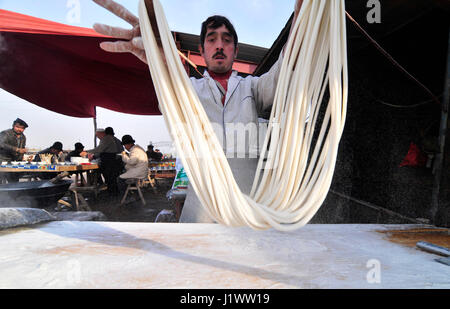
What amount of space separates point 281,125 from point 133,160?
2955 mm

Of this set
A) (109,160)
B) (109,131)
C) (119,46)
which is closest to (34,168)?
(109,160)

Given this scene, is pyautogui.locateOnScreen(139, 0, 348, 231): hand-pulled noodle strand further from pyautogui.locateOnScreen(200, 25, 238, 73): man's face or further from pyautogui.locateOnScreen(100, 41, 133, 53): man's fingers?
pyautogui.locateOnScreen(200, 25, 238, 73): man's face

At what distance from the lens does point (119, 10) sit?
0.49 metres

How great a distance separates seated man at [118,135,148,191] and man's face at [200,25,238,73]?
2501 mm

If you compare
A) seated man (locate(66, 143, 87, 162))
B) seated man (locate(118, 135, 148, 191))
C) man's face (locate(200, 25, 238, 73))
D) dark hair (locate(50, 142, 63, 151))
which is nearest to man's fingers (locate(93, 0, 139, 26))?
man's face (locate(200, 25, 238, 73))

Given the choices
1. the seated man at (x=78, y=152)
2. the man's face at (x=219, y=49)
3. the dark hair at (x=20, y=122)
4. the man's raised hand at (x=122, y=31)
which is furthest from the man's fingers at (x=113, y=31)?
the seated man at (x=78, y=152)

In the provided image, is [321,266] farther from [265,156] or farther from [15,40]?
[15,40]

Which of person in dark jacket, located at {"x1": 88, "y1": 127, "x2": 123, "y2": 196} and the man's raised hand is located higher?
the man's raised hand

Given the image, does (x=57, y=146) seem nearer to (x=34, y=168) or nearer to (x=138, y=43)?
(x=34, y=168)

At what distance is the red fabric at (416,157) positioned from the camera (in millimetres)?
1350

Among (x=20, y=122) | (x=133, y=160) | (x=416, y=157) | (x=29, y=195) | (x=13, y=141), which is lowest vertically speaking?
(x=29, y=195)

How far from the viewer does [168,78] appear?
0.49 meters

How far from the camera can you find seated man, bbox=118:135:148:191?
3.03 metres
